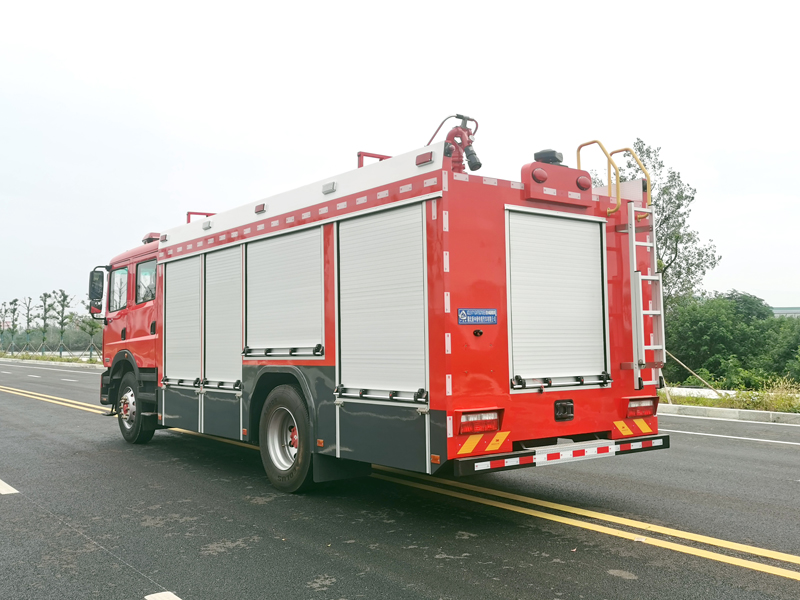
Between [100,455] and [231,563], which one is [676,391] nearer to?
[100,455]

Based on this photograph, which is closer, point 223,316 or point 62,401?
point 223,316

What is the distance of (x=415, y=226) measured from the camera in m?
5.63

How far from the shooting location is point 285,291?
23.6ft

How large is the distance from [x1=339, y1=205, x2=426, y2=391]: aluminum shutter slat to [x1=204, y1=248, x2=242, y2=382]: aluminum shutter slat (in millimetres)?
2061

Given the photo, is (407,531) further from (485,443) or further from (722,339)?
(722,339)

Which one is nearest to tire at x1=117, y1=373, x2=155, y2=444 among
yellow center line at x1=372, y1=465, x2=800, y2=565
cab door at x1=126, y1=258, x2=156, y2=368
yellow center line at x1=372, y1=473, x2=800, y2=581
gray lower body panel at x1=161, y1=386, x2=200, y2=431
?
cab door at x1=126, y1=258, x2=156, y2=368

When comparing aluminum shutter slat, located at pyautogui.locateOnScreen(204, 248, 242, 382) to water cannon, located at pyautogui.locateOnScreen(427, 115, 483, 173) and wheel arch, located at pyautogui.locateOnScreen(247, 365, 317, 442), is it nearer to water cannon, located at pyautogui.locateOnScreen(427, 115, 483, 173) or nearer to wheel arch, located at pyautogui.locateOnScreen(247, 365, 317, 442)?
wheel arch, located at pyautogui.locateOnScreen(247, 365, 317, 442)

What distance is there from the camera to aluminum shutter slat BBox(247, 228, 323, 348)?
6785mm

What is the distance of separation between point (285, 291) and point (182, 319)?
255 centimetres

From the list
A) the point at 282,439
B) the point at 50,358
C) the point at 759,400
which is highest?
the point at 50,358

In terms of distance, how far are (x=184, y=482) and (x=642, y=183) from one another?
5.77m

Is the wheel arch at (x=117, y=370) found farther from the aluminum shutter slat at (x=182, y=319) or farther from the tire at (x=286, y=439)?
the tire at (x=286, y=439)

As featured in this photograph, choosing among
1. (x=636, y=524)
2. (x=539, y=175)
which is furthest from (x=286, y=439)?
(x=539, y=175)

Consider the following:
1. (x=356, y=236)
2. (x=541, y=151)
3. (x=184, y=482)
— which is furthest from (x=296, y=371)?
(x=541, y=151)
